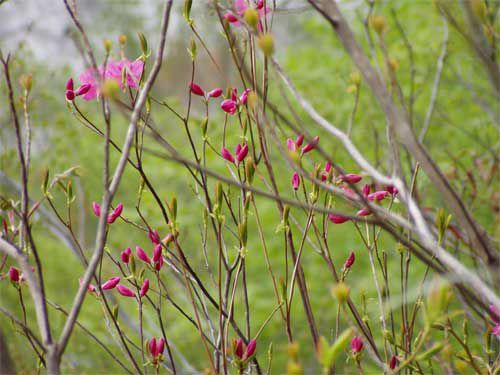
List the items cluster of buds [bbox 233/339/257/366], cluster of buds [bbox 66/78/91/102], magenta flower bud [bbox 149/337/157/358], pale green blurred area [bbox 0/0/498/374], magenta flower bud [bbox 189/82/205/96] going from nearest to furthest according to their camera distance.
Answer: cluster of buds [bbox 233/339/257/366], magenta flower bud [bbox 149/337/157/358], cluster of buds [bbox 66/78/91/102], magenta flower bud [bbox 189/82/205/96], pale green blurred area [bbox 0/0/498/374]

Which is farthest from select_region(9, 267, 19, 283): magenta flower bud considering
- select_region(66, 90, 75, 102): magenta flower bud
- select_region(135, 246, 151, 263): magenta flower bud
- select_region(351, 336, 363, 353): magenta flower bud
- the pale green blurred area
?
the pale green blurred area

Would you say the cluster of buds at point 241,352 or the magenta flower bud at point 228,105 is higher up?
the magenta flower bud at point 228,105

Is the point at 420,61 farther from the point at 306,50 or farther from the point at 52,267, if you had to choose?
the point at 52,267

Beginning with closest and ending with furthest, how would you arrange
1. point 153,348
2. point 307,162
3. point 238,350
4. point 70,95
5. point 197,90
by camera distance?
point 238,350, point 153,348, point 70,95, point 197,90, point 307,162

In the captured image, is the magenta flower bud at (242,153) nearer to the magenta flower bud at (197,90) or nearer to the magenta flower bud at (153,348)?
the magenta flower bud at (197,90)

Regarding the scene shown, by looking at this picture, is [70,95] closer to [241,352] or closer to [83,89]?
[83,89]

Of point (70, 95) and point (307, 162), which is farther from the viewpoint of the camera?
point (307, 162)

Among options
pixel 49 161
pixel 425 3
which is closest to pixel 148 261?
pixel 425 3

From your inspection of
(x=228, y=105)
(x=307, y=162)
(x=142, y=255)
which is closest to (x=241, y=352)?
(x=142, y=255)

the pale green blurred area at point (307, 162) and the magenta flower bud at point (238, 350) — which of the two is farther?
the pale green blurred area at point (307, 162)

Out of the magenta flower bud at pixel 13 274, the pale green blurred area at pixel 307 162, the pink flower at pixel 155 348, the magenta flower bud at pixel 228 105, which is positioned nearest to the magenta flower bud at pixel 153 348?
the pink flower at pixel 155 348

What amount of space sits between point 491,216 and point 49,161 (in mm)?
3354

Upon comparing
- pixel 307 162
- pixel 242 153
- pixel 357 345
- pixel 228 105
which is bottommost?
pixel 357 345

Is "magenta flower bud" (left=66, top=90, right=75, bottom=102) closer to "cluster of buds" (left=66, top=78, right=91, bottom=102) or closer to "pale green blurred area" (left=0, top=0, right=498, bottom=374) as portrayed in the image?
"cluster of buds" (left=66, top=78, right=91, bottom=102)
